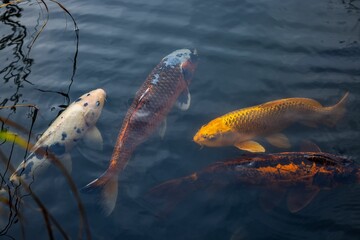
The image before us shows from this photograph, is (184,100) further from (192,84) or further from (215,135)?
(215,135)

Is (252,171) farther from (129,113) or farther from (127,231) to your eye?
(129,113)

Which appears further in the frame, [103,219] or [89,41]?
[89,41]

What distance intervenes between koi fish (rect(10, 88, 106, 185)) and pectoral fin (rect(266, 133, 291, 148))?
2387 mm

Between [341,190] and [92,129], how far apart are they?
3.45m

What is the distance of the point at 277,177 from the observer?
4.06 metres

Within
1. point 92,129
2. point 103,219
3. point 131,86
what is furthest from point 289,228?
point 131,86

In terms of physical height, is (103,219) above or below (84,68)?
below

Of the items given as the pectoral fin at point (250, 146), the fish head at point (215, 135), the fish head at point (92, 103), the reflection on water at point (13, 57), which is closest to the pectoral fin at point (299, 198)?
the pectoral fin at point (250, 146)

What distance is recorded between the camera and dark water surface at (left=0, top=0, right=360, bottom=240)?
13.1ft

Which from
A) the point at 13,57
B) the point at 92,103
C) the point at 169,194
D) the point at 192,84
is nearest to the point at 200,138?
the point at 169,194

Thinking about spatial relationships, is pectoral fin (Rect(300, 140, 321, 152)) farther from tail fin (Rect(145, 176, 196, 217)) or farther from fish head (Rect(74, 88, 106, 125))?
fish head (Rect(74, 88, 106, 125))

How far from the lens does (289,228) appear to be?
3.85m

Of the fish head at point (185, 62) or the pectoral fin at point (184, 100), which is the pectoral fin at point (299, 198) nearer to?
the pectoral fin at point (184, 100)

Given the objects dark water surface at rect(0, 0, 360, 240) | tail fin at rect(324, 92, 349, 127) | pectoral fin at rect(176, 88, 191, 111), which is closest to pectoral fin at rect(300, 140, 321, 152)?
dark water surface at rect(0, 0, 360, 240)
